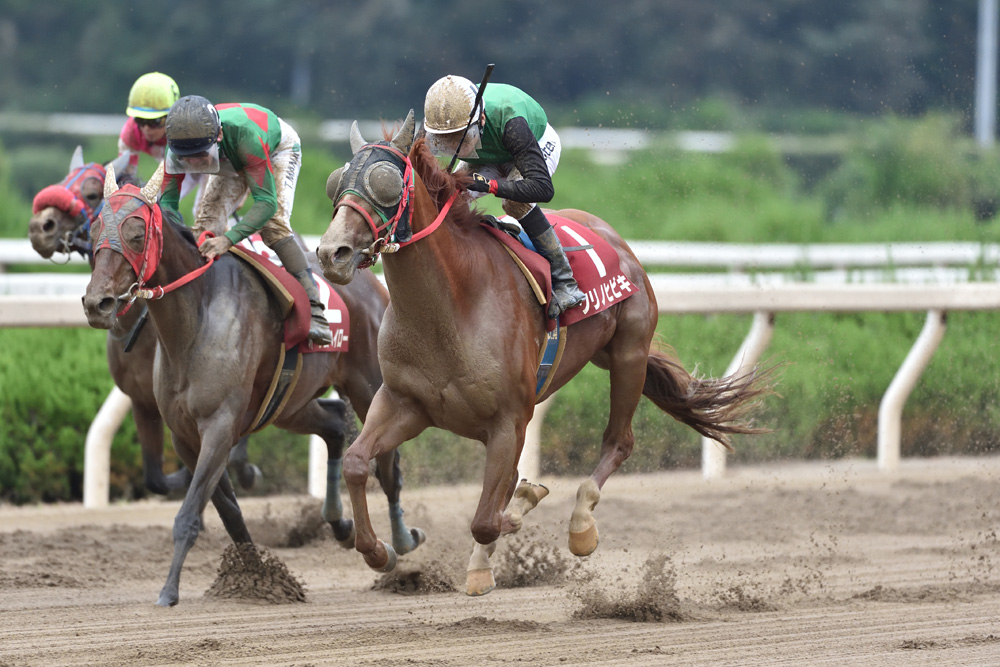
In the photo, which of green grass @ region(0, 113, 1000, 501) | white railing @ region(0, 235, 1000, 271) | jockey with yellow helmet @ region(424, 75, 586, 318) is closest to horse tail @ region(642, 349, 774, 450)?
green grass @ region(0, 113, 1000, 501)

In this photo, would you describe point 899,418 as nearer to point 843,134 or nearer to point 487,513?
point 487,513

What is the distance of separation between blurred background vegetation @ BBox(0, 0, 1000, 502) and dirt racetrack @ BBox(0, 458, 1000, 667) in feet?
1.11

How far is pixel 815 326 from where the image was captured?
30.1 feet

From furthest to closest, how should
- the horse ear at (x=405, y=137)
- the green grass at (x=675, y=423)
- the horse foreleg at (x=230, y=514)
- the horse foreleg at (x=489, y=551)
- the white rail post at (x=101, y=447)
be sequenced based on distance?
the green grass at (x=675, y=423) < the white rail post at (x=101, y=447) < the horse foreleg at (x=230, y=514) < the horse foreleg at (x=489, y=551) < the horse ear at (x=405, y=137)

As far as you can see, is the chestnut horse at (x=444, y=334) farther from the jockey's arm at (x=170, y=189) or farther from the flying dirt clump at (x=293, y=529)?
the flying dirt clump at (x=293, y=529)

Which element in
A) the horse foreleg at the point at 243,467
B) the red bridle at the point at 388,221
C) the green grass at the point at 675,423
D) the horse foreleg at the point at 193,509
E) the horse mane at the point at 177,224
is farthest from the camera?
the green grass at the point at 675,423

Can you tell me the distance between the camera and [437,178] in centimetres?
489

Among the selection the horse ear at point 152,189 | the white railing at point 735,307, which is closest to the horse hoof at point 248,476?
the white railing at point 735,307

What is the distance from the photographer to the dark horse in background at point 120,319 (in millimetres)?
6121

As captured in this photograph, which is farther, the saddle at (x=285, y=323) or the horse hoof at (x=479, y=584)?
the saddle at (x=285, y=323)

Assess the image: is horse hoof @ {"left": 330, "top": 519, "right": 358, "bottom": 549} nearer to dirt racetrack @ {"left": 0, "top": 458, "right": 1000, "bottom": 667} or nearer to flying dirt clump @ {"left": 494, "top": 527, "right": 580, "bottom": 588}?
dirt racetrack @ {"left": 0, "top": 458, "right": 1000, "bottom": 667}

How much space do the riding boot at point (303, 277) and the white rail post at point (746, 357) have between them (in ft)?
9.00

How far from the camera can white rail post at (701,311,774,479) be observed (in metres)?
8.01

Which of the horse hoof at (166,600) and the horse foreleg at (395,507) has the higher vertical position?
the horse foreleg at (395,507)
